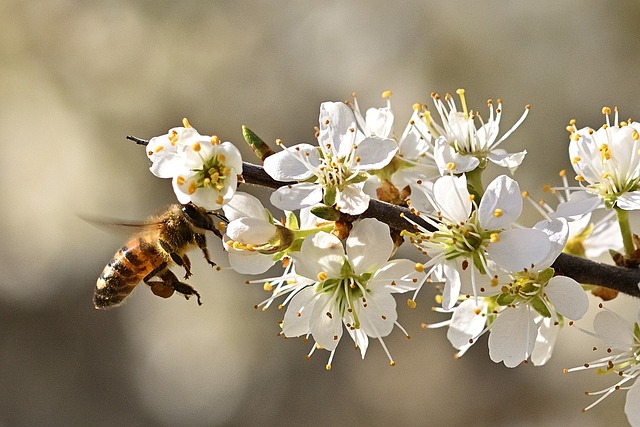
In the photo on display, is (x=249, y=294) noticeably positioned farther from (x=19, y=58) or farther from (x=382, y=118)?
(x=382, y=118)

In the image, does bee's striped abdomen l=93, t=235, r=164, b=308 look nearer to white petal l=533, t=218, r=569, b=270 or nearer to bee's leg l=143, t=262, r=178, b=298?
bee's leg l=143, t=262, r=178, b=298

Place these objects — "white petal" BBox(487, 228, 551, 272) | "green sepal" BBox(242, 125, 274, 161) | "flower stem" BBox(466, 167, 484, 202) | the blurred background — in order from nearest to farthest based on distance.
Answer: "white petal" BBox(487, 228, 551, 272) < "green sepal" BBox(242, 125, 274, 161) < "flower stem" BBox(466, 167, 484, 202) < the blurred background

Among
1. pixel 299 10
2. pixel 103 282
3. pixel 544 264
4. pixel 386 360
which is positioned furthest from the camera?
pixel 299 10

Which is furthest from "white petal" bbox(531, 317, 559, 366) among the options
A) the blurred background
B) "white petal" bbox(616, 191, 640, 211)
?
the blurred background

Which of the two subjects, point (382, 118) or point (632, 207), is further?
point (382, 118)

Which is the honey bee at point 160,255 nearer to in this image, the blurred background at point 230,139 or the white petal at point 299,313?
the white petal at point 299,313

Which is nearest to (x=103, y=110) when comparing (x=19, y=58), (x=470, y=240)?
(x=19, y=58)

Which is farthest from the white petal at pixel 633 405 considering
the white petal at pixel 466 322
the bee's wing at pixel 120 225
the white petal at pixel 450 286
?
the bee's wing at pixel 120 225

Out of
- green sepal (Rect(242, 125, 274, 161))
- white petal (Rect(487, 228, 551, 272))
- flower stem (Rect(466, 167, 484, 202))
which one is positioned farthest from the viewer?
flower stem (Rect(466, 167, 484, 202))
